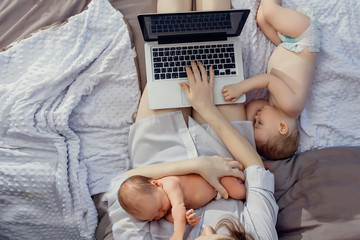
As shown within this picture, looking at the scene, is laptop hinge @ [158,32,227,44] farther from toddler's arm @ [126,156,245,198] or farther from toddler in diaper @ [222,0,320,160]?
toddler's arm @ [126,156,245,198]

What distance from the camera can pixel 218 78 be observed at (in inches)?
48.9

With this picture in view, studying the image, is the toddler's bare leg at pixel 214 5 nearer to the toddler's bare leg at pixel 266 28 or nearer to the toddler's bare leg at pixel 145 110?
the toddler's bare leg at pixel 266 28

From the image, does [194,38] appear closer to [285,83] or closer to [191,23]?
[191,23]

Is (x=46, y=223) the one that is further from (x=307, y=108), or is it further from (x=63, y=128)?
(x=307, y=108)

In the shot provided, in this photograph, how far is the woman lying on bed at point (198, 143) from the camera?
1095 mm

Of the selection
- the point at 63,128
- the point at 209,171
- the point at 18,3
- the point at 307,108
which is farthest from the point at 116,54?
the point at 307,108

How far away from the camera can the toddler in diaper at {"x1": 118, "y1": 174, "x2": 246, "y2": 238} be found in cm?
101

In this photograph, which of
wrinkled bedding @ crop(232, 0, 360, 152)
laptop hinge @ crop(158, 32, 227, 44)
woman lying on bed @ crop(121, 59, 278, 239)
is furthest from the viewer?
wrinkled bedding @ crop(232, 0, 360, 152)

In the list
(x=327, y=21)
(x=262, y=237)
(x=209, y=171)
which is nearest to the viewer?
(x=262, y=237)

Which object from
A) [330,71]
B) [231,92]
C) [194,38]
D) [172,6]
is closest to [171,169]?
[231,92]

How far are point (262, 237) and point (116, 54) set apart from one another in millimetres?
833

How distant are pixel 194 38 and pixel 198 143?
1.26 ft

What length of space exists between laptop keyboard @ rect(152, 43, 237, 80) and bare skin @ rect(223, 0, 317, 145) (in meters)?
0.09

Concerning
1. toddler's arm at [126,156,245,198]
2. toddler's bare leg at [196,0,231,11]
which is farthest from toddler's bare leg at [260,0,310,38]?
toddler's arm at [126,156,245,198]
